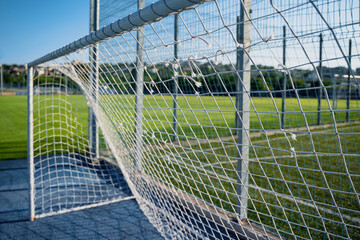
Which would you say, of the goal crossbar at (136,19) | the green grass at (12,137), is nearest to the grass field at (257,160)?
the green grass at (12,137)

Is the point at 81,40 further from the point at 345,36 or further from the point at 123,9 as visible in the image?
the point at 123,9

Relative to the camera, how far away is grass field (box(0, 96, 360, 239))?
1.55 meters

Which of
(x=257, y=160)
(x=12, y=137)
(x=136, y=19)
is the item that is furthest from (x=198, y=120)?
(x=12, y=137)

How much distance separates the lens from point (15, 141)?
Answer: 6.68 metres

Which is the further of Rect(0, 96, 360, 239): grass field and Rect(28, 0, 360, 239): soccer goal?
Rect(28, 0, 360, 239): soccer goal

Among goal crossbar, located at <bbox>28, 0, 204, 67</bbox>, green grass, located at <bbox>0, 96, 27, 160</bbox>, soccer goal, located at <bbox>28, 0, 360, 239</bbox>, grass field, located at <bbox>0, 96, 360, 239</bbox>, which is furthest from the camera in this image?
green grass, located at <bbox>0, 96, 27, 160</bbox>

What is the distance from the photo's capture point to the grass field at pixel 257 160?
5.07 ft

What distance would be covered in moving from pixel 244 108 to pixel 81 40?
1368mm

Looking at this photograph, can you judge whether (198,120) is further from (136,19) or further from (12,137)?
(12,137)

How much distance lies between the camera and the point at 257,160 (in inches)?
55.9

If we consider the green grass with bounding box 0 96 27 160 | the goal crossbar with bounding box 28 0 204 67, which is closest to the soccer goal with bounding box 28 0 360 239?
the goal crossbar with bounding box 28 0 204 67

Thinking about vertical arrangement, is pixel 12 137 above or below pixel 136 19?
below

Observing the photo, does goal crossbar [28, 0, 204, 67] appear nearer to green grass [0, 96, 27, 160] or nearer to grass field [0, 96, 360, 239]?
grass field [0, 96, 360, 239]

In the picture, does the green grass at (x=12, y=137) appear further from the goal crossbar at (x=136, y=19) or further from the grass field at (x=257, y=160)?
the goal crossbar at (x=136, y=19)
